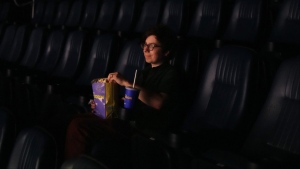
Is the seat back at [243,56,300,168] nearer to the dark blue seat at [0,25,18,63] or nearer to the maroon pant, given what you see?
the maroon pant

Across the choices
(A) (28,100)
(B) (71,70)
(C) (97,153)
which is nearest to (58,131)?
(C) (97,153)

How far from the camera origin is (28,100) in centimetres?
102

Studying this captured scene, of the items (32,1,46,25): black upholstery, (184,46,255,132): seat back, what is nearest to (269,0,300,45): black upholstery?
(184,46,255,132): seat back

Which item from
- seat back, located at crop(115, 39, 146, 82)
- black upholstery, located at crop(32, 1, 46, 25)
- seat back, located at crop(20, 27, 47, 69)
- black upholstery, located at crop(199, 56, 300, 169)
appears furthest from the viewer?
black upholstery, located at crop(32, 1, 46, 25)

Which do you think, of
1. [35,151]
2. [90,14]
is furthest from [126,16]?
[35,151]

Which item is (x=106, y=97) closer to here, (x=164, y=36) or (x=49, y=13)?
(x=164, y=36)

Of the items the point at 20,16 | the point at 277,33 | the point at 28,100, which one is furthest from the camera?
the point at 20,16

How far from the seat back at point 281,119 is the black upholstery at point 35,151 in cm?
25

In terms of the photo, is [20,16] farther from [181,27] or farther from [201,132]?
[201,132]

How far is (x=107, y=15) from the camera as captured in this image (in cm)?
140

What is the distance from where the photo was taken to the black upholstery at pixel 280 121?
1.76 feet

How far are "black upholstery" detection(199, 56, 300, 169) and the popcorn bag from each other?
158 millimetres

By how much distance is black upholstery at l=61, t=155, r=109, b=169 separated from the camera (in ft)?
1.00

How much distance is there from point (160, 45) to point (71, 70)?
20.9 inches
